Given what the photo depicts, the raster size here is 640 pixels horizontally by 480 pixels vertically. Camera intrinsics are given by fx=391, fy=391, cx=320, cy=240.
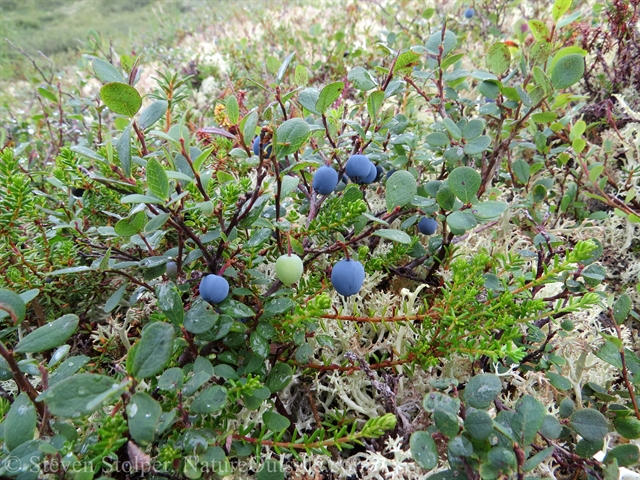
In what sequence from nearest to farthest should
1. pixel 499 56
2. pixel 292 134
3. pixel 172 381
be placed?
pixel 172 381 < pixel 292 134 < pixel 499 56

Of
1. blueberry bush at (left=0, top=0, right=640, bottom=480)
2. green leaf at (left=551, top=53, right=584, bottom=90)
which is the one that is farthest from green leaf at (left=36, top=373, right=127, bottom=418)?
green leaf at (left=551, top=53, right=584, bottom=90)

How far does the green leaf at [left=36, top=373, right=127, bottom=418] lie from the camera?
448mm

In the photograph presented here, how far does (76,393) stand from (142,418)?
8 centimetres

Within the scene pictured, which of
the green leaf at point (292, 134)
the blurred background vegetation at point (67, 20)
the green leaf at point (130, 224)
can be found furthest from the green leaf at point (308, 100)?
the blurred background vegetation at point (67, 20)

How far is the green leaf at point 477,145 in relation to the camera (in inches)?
36.9

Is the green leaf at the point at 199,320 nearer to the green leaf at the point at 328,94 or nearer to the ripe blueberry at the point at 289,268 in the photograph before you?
the ripe blueberry at the point at 289,268

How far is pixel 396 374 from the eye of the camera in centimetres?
87

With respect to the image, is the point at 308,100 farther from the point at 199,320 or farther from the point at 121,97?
the point at 199,320

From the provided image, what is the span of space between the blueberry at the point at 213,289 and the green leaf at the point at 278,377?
174 millimetres

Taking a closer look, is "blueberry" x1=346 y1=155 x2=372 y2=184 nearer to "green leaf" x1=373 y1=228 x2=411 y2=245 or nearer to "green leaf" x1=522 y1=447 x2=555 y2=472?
"green leaf" x1=373 y1=228 x2=411 y2=245

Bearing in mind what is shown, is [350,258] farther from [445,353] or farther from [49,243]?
[49,243]

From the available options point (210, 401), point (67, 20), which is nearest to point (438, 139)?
point (210, 401)

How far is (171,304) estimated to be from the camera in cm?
64

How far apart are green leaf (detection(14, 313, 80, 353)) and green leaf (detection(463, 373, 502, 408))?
64 cm
